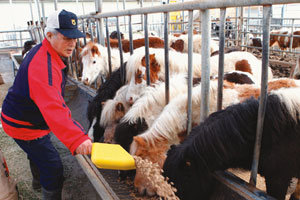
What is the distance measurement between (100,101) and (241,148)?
2064 millimetres

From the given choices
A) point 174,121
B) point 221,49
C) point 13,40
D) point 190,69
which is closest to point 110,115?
point 174,121

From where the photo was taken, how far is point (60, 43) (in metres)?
1.86

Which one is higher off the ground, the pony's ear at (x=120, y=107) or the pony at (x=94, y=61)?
the pony at (x=94, y=61)

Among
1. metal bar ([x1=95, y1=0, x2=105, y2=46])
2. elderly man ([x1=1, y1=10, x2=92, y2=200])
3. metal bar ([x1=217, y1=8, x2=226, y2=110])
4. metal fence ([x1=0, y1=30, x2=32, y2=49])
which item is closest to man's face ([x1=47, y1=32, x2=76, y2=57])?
elderly man ([x1=1, y1=10, x2=92, y2=200])

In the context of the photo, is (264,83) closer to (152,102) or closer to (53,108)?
(152,102)

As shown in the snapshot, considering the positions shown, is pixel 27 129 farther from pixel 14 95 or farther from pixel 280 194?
pixel 280 194

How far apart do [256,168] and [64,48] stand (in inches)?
63.4

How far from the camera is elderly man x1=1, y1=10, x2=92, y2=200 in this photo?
1.64 metres

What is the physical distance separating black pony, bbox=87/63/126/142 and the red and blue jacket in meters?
0.93

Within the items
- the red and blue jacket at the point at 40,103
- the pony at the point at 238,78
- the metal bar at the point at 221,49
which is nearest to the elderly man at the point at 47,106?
the red and blue jacket at the point at 40,103

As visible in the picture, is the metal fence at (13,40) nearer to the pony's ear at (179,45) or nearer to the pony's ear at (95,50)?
the pony's ear at (179,45)

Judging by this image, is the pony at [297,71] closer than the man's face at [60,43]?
No

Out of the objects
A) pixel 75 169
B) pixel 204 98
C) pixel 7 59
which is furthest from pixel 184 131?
pixel 7 59

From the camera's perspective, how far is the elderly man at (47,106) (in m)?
1.64
